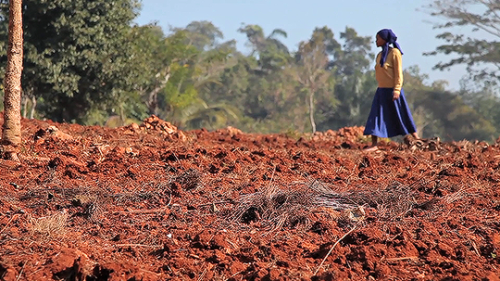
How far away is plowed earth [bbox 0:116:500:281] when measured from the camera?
3.96m

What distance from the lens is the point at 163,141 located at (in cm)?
852

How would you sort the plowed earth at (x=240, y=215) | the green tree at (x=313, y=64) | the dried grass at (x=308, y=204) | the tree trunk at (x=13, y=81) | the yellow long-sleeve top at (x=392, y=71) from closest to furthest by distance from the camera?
the plowed earth at (x=240, y=215)
the dried grass at (x=308, y=204)
the tree trunk at (x=13, y=81)
the yellow long-sleeve top at (x=392, y=71)
the green tree at (x=313, y=64)

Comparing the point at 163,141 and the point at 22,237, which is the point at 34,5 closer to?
the point at 163,141

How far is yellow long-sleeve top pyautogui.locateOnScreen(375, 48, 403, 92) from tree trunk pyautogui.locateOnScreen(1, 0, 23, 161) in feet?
14.2

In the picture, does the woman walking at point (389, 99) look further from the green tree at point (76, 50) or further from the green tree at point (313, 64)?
the green tree at point (313, 64)

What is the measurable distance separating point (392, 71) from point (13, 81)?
448cm

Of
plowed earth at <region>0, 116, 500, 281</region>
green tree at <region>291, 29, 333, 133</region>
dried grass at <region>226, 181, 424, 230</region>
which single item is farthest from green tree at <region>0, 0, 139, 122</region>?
green tree at <region>291, 29, 333, 133</region>

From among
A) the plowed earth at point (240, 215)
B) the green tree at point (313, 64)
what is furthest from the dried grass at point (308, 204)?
the green tree at point (313, 64)

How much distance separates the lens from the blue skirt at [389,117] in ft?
30.4

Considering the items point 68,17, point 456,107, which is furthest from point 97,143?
point 456,107

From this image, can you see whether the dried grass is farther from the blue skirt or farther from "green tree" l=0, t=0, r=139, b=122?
"green tree" l=0, t=0, r=139, b=122

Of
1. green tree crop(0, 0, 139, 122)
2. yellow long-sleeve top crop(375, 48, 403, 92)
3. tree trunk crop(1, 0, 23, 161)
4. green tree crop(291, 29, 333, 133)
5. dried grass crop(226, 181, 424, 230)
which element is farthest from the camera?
green tree crop(291, 29, 333, 133)

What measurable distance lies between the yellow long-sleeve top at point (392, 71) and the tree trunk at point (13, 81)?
4.33 m

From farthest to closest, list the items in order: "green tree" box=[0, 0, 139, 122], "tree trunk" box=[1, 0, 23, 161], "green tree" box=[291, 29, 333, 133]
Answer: "green tree" box=[291, 29, 333, 133]
"green tree" box=[0, 0, 139, 122]
"tree trunk" box=[1, 0, 23, 161]
